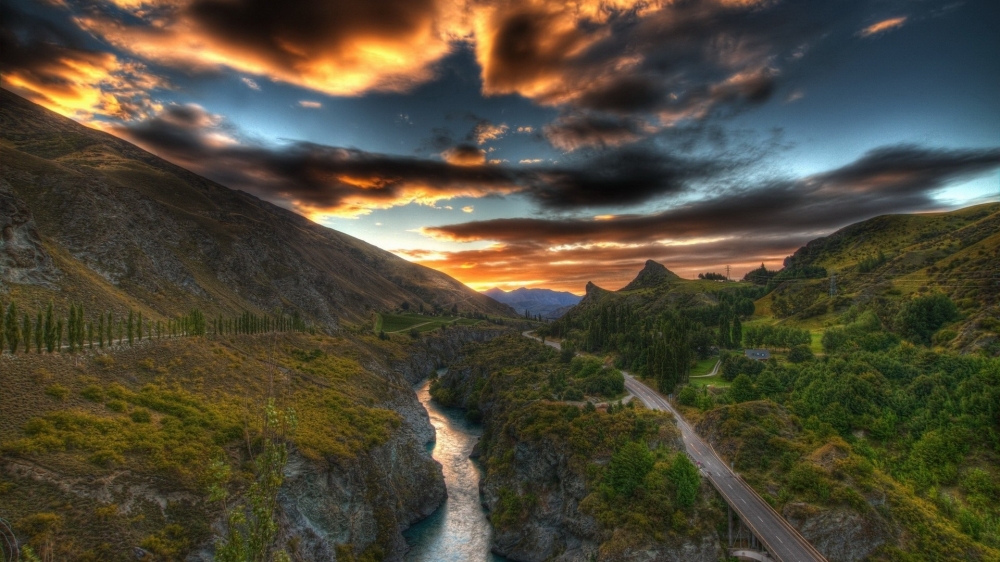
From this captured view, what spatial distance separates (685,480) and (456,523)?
1355 inches

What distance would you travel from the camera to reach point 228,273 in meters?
142

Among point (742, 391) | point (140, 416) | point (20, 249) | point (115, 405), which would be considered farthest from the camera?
point (742, 391)

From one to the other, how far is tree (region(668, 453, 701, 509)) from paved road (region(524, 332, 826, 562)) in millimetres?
3946

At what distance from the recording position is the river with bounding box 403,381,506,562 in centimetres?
5409

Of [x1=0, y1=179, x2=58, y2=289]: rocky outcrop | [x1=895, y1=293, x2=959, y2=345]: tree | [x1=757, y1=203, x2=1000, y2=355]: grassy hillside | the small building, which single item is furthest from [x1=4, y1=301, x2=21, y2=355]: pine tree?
[x1=895, y1=293, x2=959, y2=345]: tree

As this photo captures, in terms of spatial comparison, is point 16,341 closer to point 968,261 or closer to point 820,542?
point 820,542

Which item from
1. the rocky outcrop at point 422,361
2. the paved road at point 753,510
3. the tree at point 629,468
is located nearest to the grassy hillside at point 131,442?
the tree at point 629,468

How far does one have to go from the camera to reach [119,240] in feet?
294

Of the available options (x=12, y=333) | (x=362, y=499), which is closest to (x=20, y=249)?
(x=12, y=333)

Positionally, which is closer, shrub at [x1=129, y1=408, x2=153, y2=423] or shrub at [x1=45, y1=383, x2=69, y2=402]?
shrub at [x1=45, y1=383, x2=69, y2=402]

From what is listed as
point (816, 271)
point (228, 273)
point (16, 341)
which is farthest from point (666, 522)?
point (816, 271)

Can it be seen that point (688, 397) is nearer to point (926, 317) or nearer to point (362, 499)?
point (926, 317)

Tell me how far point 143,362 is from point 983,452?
357 ft

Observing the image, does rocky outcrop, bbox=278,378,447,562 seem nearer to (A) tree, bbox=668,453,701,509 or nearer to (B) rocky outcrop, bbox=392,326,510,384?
(A) tree, bbox=668,453,701,509
